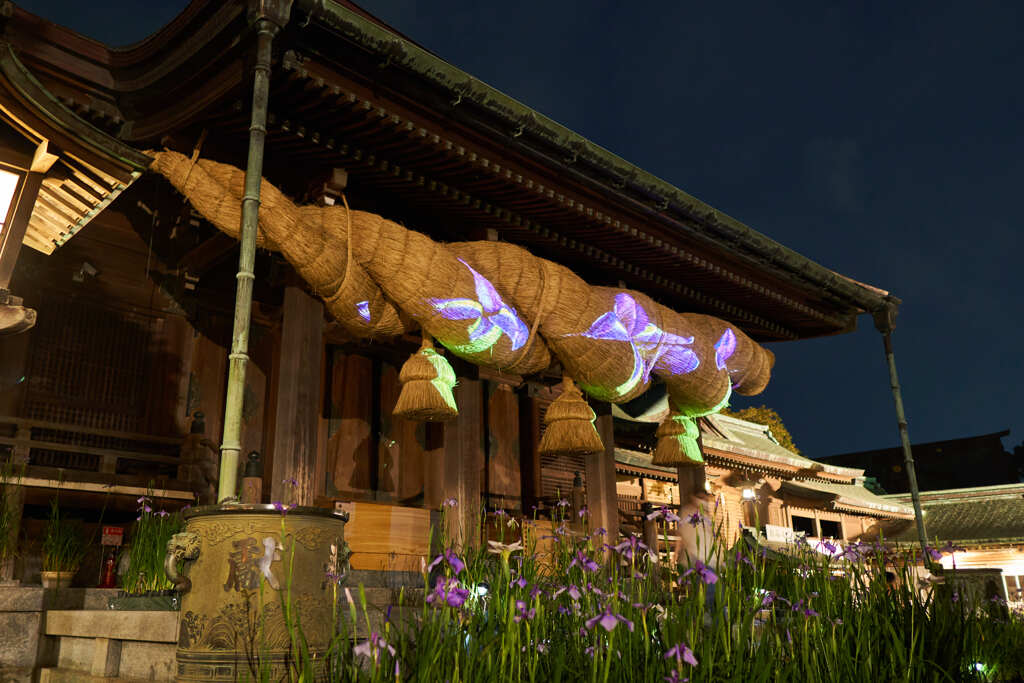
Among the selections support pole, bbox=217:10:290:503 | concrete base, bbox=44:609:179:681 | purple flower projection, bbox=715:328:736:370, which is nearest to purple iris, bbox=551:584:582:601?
support pole, bbox=217:10:290:503

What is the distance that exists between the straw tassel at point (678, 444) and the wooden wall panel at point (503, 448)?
5.22ft

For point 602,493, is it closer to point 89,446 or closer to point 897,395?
point 897,395

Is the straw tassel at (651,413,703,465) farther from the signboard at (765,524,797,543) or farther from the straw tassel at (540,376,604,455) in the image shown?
the signboard at (765,524,797,543)

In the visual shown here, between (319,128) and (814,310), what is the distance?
688cm

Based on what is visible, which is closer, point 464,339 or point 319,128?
point 319,128

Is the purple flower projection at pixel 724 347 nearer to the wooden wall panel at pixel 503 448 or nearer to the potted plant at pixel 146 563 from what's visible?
the wooden wall panel at pixel 503 448

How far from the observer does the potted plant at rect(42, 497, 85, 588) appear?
5203mm

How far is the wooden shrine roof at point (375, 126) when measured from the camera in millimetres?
5270

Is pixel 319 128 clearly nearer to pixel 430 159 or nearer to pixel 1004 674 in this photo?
pixel 430 159

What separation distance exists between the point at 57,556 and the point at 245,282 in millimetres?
2500

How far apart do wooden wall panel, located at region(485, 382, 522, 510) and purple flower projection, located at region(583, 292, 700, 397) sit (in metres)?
1.87

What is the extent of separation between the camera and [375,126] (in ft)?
19.0

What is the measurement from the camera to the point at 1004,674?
4832mm

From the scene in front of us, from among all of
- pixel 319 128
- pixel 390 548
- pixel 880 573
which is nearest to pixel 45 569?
pixel 390 548
